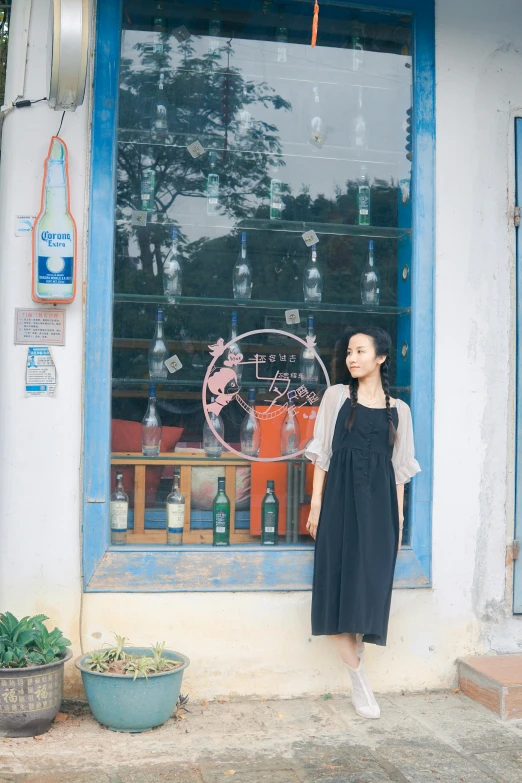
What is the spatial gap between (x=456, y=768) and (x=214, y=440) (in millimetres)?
1915

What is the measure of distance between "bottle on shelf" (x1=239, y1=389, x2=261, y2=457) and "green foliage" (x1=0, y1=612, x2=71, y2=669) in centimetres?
132

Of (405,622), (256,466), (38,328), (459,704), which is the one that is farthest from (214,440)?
(459,704)

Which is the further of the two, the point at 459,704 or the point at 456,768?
the point at 459,704

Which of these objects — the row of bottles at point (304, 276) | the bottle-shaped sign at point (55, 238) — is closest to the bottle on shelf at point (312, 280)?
the row of bottles at point (304, 276)

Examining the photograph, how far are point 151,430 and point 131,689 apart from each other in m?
1.28

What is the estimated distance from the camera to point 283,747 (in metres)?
3.80

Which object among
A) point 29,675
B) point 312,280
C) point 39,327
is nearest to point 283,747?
point 29,675

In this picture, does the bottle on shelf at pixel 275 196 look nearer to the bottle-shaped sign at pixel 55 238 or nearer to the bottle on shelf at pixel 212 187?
the bottle on shelf at pixel 212 187

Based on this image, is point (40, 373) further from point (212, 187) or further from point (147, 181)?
point (212, 187)

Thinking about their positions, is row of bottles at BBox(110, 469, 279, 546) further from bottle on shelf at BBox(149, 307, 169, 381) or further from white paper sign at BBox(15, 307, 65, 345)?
white paper sign at BBox(15, 307, 65, 345)

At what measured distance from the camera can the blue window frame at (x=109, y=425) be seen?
14.0ft

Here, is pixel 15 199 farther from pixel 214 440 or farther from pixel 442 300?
pixel 442 300

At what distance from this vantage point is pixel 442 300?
182 inches

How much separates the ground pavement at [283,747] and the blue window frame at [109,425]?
604 mm
